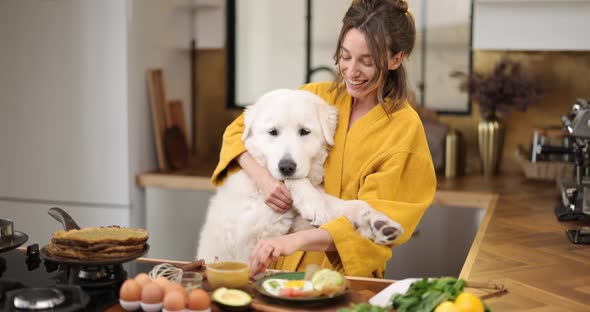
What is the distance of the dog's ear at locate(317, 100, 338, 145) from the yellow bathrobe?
2cm

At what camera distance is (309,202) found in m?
1.89

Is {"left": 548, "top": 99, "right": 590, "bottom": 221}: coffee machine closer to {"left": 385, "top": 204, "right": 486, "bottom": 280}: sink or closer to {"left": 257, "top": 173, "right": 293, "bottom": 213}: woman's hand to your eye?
{"left": 385, "top": 204, "right": 486, "bottom": 280}: sink

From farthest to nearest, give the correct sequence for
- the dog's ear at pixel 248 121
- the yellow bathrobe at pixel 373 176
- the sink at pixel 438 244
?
the sink at pixel 438 244 < the dog's ear at pixel 248 121 < the yellow bathrobe at pixel 373 176

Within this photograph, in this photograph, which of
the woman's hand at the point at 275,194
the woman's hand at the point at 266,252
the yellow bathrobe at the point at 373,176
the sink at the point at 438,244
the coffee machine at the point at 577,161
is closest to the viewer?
the woman's hand at the point at 266,252

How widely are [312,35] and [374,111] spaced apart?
1.86 meters

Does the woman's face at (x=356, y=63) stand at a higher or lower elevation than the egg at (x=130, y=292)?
higher

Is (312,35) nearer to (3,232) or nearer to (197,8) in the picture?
(197,8)

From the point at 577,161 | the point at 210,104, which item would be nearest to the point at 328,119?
the point at 577,161

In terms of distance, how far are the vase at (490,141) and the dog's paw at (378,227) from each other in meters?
1.82

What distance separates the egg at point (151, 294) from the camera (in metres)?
1.36

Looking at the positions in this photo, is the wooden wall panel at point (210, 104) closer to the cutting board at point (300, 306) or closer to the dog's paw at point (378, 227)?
the dog's paw at point (378, 227)

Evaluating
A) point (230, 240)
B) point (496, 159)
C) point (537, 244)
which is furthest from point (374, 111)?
point (496, 159)

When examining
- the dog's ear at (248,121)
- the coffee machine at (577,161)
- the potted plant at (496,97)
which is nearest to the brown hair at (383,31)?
the dog's ear at (248,121)

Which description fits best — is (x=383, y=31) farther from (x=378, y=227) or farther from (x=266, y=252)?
(x=266, y=252)
